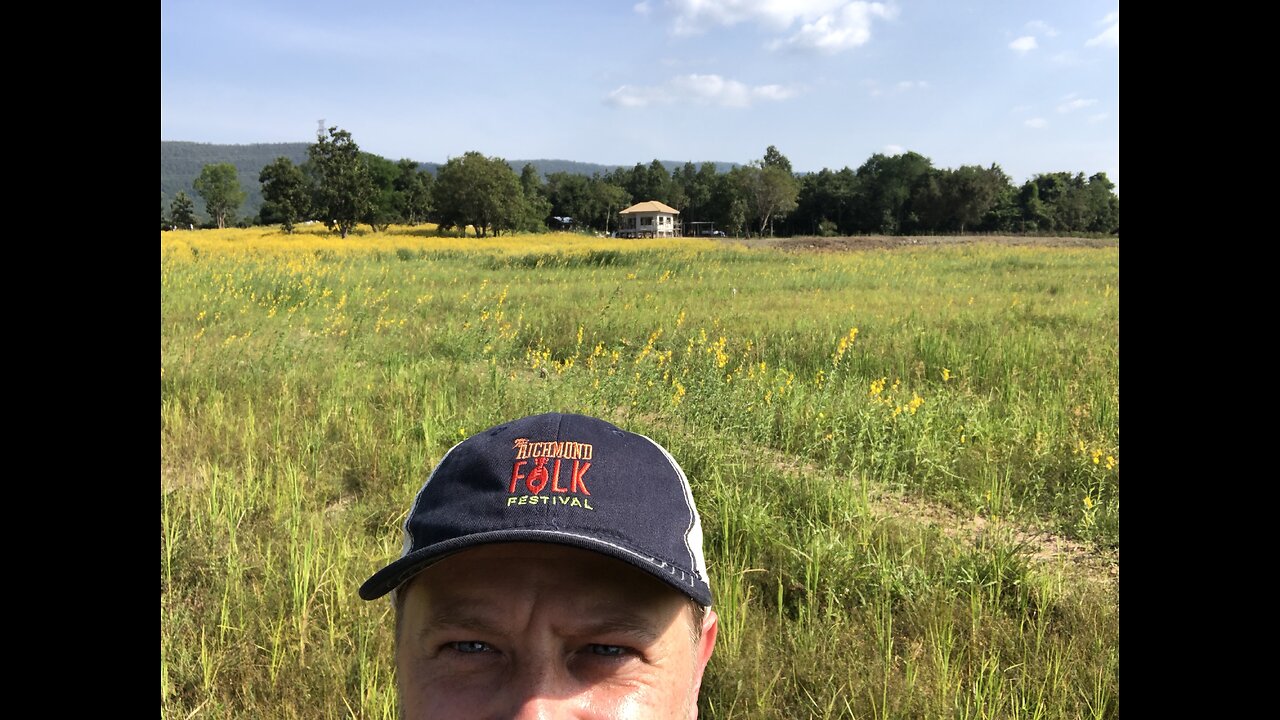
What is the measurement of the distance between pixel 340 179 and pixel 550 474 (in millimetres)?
38589

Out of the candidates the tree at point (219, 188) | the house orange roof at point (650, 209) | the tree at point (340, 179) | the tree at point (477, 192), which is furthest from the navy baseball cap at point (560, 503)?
the tree at point (219, 188)

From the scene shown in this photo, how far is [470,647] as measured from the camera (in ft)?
3.19

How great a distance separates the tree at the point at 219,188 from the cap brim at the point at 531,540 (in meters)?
113

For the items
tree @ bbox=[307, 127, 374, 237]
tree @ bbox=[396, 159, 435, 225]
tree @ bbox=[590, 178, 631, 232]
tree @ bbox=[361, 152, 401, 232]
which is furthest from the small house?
tree @ bbox=[307, 127, 374, 237]

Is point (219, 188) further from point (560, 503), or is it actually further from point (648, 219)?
point (560, 503)

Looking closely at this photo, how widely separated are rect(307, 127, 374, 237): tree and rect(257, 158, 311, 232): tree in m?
13.4

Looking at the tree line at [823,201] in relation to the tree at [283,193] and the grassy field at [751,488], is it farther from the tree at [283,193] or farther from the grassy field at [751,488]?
the grassy field at [751,488]

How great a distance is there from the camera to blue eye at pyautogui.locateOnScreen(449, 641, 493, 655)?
97 centimetres

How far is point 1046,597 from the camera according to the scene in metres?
2.47

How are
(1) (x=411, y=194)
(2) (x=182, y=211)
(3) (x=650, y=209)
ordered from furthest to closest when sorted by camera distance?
(2) (x=182, y=211), (3) (x=650, y=209), (1) (x=411, y=194)

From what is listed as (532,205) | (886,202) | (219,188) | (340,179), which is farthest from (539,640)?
(219,188)

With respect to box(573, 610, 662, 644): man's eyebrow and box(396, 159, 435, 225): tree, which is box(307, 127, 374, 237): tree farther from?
box(573, 610, 662, 644): man's eyebrow
